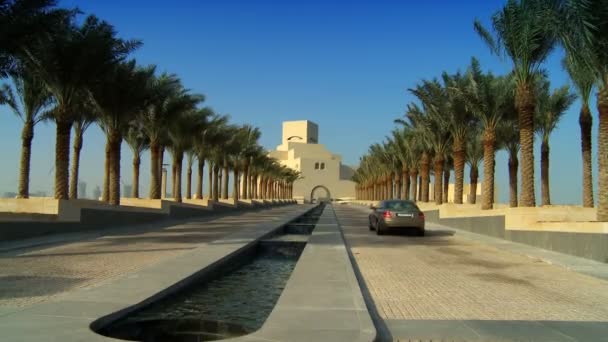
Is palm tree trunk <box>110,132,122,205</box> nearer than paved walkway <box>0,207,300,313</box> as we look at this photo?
No

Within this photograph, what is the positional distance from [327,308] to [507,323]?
227 cm

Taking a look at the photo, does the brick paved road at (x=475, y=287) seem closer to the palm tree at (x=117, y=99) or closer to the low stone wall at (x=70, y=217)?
the low stone wall at (x=70, y=217)

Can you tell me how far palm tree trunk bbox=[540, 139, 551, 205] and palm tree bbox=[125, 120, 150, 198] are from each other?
23058 mm

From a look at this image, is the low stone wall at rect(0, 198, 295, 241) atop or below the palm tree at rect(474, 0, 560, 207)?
below

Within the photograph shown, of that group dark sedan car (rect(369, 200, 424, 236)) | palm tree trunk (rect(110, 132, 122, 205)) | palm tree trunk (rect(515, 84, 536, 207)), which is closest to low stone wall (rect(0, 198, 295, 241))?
palm tree trunk (rect(110, 132, 122, 205))

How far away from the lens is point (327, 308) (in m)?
7.38

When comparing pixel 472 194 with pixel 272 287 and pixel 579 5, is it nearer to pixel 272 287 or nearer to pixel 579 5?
pixel 579 5

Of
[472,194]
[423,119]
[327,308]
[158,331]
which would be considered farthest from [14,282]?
[472,194]

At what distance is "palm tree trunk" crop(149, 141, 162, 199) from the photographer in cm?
3312

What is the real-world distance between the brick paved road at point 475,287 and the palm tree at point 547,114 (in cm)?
1558

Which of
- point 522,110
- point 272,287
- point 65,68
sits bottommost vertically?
point 272,287

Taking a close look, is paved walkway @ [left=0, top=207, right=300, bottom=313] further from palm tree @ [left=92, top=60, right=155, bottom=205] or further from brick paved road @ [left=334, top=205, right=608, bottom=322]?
palm tree @ [left=92, top=60, right=155, bottom=205]

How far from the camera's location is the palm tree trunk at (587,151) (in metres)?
24.8

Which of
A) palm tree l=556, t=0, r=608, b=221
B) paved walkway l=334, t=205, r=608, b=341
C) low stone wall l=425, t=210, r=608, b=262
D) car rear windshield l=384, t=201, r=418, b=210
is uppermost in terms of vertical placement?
palm tree l=556, t=0, r=608, b=221
